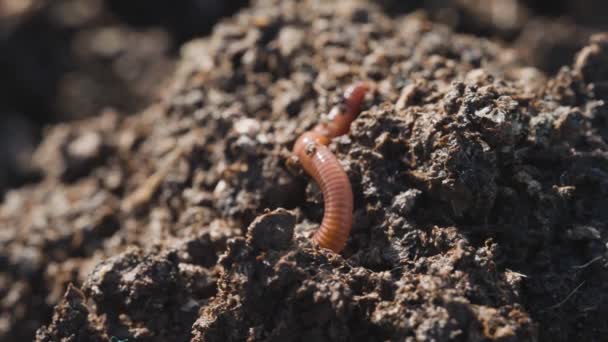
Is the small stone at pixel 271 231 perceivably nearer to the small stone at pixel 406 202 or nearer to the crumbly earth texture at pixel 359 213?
the crumbly earth texture at pixel 359 213

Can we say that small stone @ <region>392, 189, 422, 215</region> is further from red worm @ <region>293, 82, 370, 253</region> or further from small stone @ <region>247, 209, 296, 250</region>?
small stone @ <region>247, 209, 296, 250</region>

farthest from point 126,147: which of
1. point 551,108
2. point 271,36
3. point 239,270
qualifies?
point 551,108

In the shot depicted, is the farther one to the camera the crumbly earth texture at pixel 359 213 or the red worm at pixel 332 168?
the red worm at pixel 332 168

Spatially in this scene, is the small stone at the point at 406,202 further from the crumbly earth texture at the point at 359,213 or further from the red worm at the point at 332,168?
the red worm at the point at 332,168

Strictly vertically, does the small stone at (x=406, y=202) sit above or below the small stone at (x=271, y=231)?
below

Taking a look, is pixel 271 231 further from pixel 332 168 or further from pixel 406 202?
pixel 406 202

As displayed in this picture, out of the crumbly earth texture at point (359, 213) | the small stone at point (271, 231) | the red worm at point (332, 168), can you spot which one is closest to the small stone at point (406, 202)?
the crumbly earth texture at point (359, 213)

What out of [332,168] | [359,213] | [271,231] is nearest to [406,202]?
[359,213]
